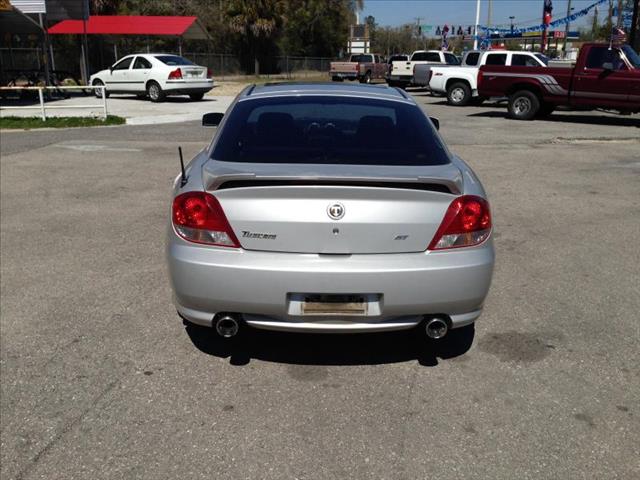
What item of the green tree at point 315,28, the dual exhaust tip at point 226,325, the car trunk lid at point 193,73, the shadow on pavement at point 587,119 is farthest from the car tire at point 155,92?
the green tree at point 315,28

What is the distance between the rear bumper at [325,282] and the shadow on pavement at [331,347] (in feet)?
1.80

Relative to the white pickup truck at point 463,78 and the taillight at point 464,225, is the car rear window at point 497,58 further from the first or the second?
the taillight at point 464,225

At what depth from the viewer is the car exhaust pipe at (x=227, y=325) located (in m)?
3.52

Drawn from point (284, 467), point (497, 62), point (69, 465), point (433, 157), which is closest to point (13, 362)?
point (69, 465)

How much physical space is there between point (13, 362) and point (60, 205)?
14.5 feet

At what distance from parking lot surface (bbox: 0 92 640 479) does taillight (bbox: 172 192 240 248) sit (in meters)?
0.87

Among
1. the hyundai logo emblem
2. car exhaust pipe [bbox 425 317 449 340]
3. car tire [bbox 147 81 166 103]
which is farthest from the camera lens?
car tire [bbox 147 81 166 103]

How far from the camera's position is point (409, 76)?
30625 mm

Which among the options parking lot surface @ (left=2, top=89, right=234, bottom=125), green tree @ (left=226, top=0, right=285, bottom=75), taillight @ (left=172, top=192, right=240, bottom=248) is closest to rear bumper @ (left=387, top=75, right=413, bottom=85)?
parking lot surface @ (left=2, top=89, right=234, bottom=125)

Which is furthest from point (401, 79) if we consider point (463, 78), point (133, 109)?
point (133, 109)

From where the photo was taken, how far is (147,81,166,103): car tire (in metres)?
23.5

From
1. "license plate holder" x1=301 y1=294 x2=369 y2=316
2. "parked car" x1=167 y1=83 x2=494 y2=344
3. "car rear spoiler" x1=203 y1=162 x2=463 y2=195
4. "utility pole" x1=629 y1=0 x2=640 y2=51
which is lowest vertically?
"license plate holder" x1=301 y1=294 x2=369 y2=316

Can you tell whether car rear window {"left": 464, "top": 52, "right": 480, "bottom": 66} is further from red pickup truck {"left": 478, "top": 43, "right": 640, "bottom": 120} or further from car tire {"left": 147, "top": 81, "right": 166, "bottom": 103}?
car tire {"left": 147, "top": 81, "right": 166, "bottom": 103}

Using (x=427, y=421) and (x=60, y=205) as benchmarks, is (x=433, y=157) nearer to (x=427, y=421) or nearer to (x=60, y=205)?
(x=427, y=421)
